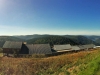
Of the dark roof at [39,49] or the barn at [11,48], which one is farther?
the barn at [11,48]

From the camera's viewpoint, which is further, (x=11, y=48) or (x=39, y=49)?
(x=39, y=49)

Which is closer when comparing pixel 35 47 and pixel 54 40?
pixel 35 47

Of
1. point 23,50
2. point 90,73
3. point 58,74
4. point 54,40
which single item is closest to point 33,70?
point 58,74

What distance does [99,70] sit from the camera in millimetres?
10836

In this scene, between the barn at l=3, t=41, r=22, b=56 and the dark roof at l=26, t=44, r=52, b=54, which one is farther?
the barn at l=3, t=41, r=22, b=56

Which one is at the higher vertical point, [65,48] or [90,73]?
[90,73]

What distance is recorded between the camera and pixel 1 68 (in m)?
14.5

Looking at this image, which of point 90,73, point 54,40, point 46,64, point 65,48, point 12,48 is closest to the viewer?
point 90,73

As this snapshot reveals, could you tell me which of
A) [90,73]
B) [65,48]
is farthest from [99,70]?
[65,48]

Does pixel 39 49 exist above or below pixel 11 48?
below

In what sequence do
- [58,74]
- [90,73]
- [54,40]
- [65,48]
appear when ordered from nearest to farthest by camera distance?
[90,73], [58,74], [65,48], [54,40]

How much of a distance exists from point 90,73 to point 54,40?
151 metres

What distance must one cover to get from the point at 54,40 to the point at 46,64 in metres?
145

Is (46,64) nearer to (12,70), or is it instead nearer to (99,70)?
(12,70)
